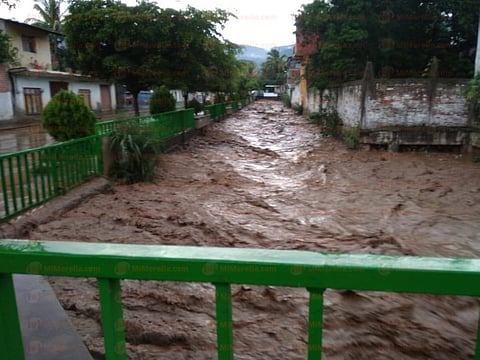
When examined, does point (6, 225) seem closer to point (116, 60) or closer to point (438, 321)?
point (438, 321)

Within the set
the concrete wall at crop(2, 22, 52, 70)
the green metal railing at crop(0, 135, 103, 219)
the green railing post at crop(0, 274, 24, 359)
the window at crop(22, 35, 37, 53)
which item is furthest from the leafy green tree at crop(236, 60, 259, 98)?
the green railing post at crop(0, 274, 24, 359)

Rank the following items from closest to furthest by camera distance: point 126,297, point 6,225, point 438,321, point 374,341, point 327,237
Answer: point 374,341
point 438,321
point 126,297
point 6,225
point 327,237

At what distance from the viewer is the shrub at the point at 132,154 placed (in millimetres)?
8391

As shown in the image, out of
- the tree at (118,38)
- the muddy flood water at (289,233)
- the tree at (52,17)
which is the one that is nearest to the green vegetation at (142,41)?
the tree at (118,38)

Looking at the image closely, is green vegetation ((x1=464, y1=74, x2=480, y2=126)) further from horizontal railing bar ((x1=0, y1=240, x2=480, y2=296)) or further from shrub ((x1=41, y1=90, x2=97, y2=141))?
horizontal railing bar ((x1=0, y1=240, x2=480, y2=296))

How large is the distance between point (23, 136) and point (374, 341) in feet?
52.8

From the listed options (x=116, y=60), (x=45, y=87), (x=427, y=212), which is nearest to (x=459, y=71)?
(x=427, y=212)

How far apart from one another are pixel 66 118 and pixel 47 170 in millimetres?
2008

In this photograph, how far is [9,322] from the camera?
1.34 m

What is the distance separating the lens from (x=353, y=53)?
1569 centimetres

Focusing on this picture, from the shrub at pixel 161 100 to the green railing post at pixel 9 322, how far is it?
12.9 metres

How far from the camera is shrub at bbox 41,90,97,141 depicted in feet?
25.7

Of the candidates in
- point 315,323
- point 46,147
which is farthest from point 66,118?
point 315,323

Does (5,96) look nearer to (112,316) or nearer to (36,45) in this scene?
(36,45)
